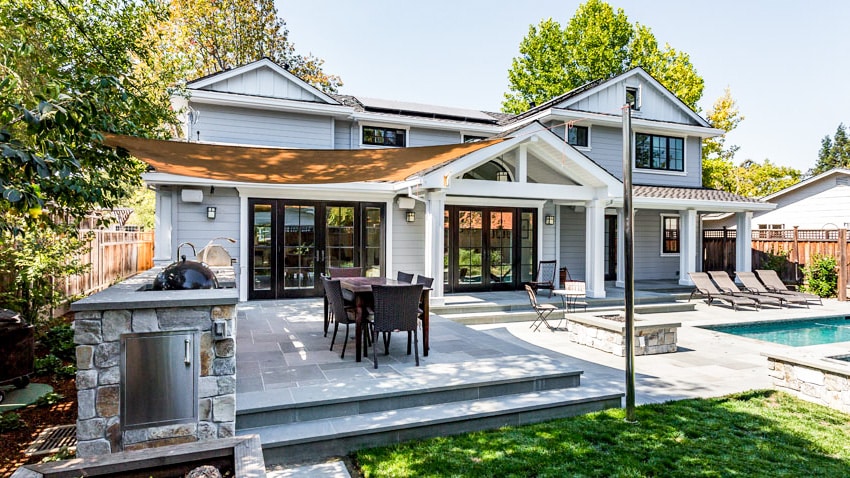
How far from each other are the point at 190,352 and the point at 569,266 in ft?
37.7

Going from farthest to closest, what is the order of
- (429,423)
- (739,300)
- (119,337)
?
1. (739,300)
2. (429,423)
3. (119,337)

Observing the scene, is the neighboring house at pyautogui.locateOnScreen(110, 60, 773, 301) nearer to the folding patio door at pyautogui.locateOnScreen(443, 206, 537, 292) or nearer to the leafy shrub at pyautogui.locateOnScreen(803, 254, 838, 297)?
the folding patio door at pyautogui.locateOnScreen(443, 206, 537, 292)

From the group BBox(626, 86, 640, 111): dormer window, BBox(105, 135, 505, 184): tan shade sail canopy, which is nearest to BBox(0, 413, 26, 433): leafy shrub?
BBox(105, 135, 505, 184): tan shade sail canopy

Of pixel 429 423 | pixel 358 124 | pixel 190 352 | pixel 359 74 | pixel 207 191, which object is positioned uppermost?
pixel 359 74

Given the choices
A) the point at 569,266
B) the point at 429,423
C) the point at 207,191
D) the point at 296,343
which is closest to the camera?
the point at 429,423

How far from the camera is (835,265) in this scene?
518 inches

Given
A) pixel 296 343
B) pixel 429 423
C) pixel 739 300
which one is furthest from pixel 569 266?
pixel 429 423

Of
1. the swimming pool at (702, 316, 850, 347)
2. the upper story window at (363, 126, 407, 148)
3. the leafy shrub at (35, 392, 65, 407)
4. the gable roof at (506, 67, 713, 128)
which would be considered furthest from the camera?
the gable roof at (506, 67, 713, 128)

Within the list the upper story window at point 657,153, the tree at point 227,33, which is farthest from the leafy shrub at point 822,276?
the tree at point 227,33

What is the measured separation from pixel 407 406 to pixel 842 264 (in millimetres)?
14344

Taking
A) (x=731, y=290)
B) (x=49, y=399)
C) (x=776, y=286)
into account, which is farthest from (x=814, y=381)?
(x=776, y=286)

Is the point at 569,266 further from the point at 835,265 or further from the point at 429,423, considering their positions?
the point at 429,423

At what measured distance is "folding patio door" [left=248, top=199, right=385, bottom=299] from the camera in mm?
10086

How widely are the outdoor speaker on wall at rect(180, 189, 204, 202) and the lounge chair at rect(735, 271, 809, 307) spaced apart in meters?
13.4
